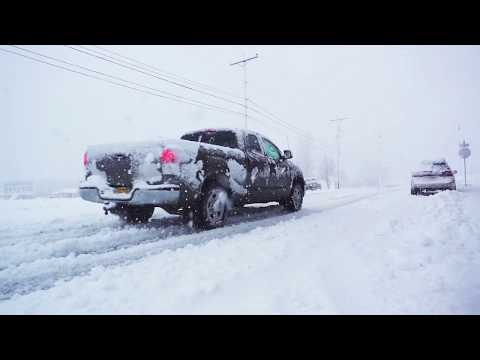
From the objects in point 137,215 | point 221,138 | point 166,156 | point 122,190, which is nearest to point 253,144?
point 221,138

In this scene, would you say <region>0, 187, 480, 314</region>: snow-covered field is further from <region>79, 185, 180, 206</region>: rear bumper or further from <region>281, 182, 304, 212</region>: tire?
<region>281, 182, 304, 212</region>: tire

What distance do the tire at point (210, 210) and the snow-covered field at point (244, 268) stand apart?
8.8 inches

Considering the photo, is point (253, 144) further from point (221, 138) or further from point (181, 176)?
point (181, 176)

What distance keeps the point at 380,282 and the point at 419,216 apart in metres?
4.05

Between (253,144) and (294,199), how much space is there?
206 centimetres

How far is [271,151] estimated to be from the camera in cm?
648

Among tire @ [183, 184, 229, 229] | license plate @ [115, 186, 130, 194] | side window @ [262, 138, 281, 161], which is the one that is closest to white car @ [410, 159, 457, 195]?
side window @ [262, 138, 281, 161]

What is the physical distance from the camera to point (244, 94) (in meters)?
24.5

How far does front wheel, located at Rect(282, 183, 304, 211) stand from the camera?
7.03 m

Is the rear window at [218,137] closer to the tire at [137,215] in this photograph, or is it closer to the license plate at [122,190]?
the tire at [137,215]

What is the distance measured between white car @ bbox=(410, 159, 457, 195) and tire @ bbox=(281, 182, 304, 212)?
271 inches
